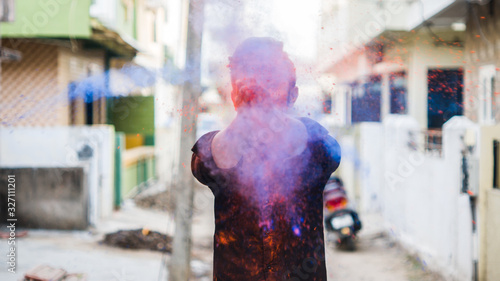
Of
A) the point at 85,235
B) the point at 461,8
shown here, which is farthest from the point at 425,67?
the point at 85,235

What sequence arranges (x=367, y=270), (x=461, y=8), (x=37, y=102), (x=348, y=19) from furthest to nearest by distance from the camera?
(x=348, y=19), (x=37, y=102), (x=461, y=8), (x=367, y=270)

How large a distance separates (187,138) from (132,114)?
503cm

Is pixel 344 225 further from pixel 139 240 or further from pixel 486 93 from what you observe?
pixel 486 93

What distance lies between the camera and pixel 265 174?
1.87m

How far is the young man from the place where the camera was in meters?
1.83

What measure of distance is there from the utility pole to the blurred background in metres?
→ 0.02

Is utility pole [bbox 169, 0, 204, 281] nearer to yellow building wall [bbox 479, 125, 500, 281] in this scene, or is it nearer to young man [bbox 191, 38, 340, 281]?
young man [bbox 191, 38, 340, 281]

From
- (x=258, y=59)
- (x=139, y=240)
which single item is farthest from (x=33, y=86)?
(x=258, y=59)

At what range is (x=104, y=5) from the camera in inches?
294

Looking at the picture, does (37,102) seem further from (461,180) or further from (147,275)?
(461,180)

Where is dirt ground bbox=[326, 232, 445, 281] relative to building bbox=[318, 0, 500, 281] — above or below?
below

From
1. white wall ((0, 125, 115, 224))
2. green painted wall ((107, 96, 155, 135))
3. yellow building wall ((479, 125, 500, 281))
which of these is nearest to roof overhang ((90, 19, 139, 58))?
green painted wall ((107, 96, 155, 135))

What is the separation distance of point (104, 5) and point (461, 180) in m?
6.13

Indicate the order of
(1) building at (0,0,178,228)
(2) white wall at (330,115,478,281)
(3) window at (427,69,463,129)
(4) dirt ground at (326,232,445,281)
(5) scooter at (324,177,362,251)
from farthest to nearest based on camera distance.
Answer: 1. (3) window at (427,69,463,129)
2. (1) building at (0,0,178,228)
3. (5) scooter at (324,177,362,251)
4. (4) dirt ground at (326,232,445,281)
5. (2) white wall at (330,115,478,281)
